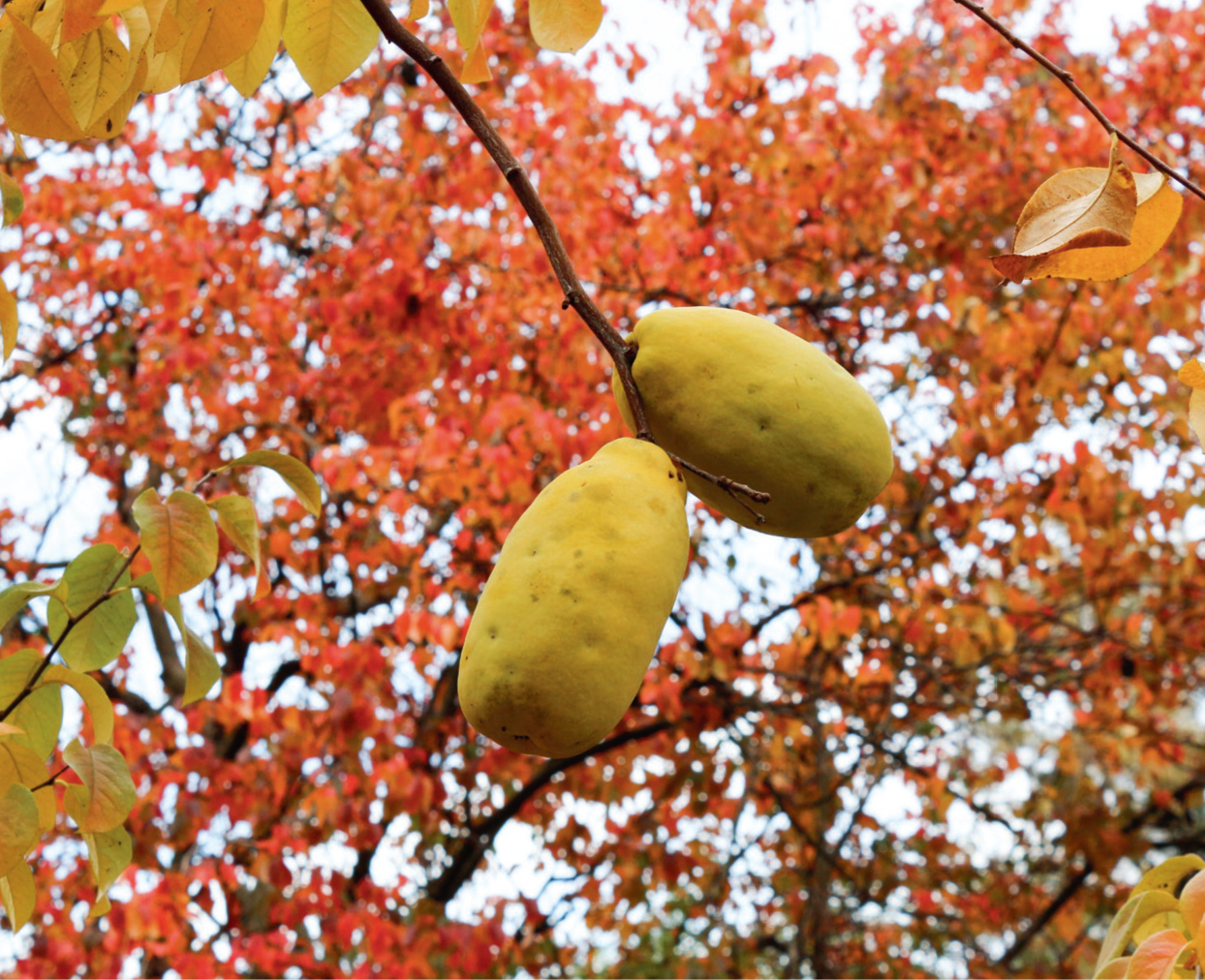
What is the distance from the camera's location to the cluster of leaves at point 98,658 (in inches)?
53.0

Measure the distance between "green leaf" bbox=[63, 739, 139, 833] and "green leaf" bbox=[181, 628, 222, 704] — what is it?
157 mm

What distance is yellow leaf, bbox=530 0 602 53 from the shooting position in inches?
51.4

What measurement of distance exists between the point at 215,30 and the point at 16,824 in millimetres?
893

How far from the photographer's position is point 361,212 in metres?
6.65

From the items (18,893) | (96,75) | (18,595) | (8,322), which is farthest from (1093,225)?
(18,893)

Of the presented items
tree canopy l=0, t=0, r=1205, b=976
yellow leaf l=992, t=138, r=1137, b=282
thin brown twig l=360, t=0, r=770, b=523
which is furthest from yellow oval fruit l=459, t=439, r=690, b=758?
tree canopy l=0, t=0, r=1205, b=976

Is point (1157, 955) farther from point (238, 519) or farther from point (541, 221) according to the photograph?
point (238, 519)

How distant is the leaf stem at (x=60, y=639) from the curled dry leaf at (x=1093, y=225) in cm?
113

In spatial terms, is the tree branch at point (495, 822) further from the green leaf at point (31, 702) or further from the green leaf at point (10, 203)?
the green leaf at point (10, 203)

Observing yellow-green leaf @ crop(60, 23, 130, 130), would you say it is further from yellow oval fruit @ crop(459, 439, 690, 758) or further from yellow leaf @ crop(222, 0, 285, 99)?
yellow oval fruit @ crop(459, 439, 690, 758)

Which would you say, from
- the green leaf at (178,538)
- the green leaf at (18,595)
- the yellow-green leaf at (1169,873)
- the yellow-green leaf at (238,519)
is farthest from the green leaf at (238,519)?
the yellow-green leaf at (1169,873)

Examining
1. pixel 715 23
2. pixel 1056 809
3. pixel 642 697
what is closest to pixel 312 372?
pixel 642 697

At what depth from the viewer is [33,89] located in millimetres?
1004

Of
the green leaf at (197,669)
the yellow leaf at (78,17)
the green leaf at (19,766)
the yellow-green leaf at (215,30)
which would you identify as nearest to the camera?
the yellow leaf at (78,17)
